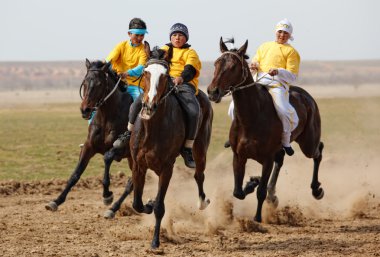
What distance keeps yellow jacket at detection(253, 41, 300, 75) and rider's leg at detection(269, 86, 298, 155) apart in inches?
19.5

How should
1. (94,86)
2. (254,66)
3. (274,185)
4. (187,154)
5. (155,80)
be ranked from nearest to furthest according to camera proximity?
(155,80) → (187,154) → (94,86) → (254,66) → (274,185)

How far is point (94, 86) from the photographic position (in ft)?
38.9

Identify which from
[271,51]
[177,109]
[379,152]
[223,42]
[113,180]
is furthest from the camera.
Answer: [379,152]

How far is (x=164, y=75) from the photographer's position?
391 inches

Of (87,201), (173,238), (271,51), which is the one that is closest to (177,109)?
(173,238)

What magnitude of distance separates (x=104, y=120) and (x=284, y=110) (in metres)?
2.74

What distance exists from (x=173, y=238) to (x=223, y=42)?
9.42 ft

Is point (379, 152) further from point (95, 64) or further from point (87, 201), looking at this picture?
point (95, 64)

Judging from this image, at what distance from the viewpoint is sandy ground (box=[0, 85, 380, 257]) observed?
10.4 meters

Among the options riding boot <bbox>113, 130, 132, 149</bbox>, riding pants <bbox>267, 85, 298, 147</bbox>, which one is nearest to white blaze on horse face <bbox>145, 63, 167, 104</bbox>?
riding boot <bbox>113, 130, 132, 149</bbox>

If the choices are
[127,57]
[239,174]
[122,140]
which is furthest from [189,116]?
[127,57]

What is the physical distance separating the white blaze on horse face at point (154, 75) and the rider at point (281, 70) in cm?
263

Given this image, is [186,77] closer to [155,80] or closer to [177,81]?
[177,81]

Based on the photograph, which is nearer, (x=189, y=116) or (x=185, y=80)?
(x=189, y=116)
